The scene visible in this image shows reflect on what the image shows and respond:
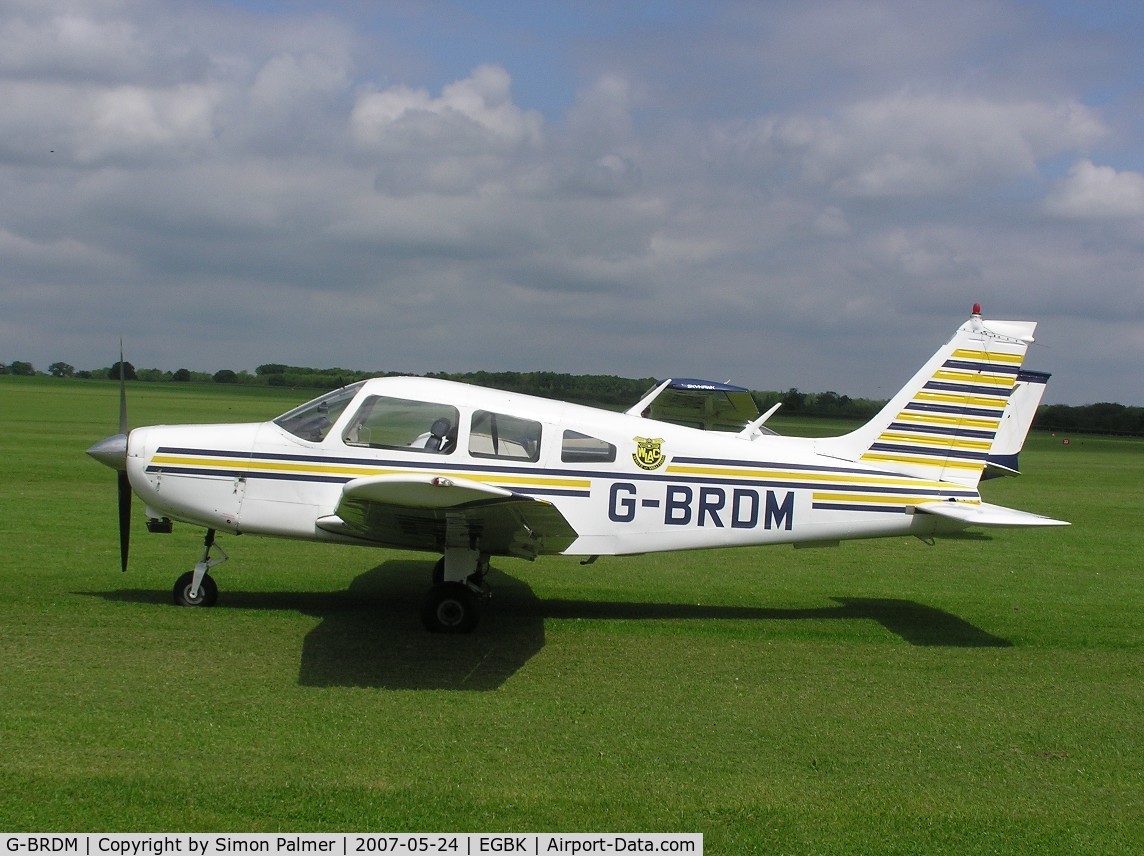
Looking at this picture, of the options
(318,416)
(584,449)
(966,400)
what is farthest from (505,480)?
(966,400)

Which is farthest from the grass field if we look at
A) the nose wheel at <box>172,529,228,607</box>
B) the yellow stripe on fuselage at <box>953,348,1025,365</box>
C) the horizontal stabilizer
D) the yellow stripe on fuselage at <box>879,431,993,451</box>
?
the yellow stripe on fuselage at <box>953,348,1025,365</box>

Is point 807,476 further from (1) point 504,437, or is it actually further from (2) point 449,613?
(2) point 449,613

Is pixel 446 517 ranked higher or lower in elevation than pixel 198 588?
higher

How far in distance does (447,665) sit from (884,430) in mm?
4389

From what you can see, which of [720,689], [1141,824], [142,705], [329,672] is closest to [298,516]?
[329,672]

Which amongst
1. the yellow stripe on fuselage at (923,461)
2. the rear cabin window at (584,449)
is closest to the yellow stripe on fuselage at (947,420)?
the yellow stripe on fuselage at (923,461)

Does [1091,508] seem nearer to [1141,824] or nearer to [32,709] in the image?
[1141,824]

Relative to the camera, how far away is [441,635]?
740 cm

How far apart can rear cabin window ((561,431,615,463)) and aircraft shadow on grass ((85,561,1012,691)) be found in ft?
4.80

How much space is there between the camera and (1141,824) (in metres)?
4.53

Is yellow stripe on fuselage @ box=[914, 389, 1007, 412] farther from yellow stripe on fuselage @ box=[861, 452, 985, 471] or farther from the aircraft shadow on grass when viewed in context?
the aircraft shadow on grass

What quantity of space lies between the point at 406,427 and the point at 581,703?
→ 2.86 meters

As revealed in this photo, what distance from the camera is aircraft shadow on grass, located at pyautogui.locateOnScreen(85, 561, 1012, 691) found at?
21.0 feet

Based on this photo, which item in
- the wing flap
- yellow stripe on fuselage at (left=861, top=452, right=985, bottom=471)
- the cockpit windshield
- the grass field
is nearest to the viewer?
the grass field
